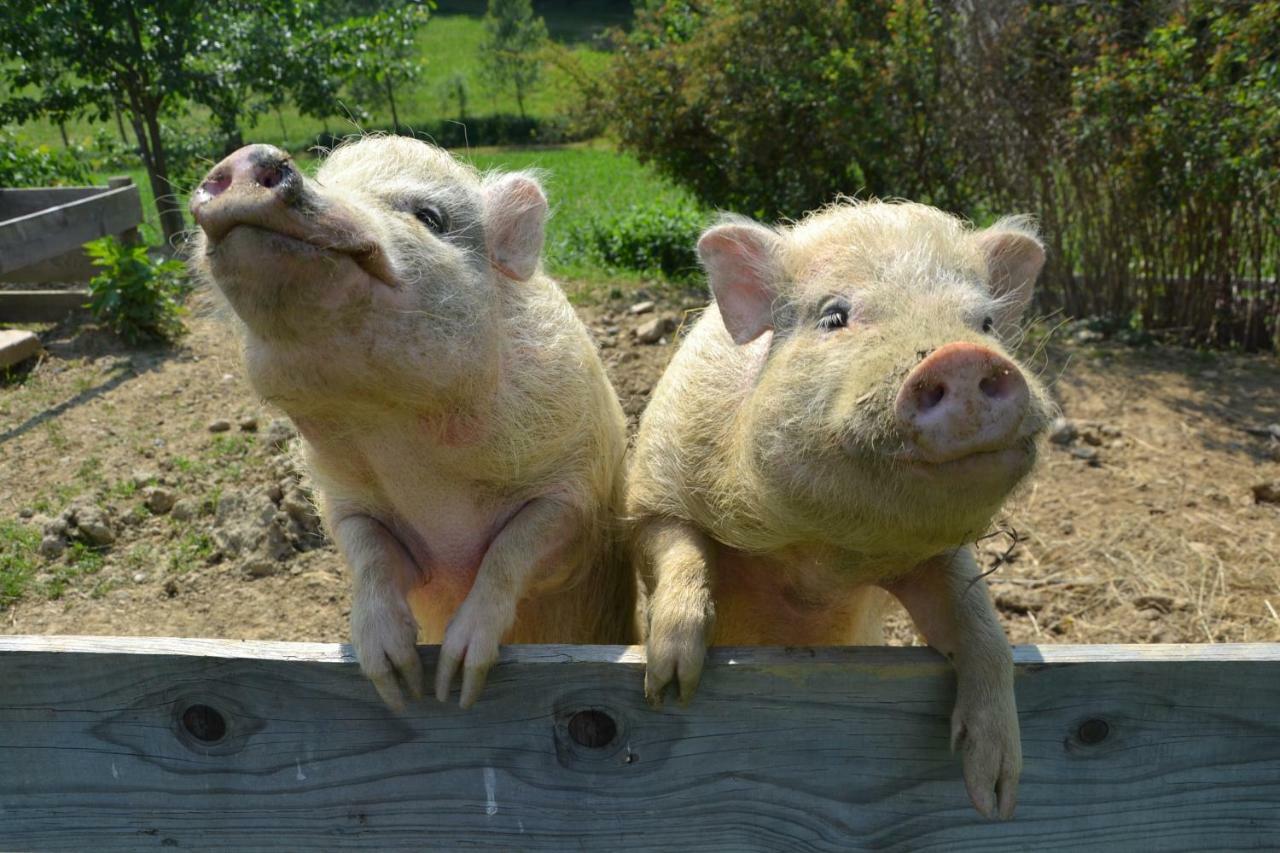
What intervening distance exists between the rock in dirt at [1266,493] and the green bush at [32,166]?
11.6 m

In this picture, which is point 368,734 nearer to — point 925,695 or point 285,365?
point 285,365

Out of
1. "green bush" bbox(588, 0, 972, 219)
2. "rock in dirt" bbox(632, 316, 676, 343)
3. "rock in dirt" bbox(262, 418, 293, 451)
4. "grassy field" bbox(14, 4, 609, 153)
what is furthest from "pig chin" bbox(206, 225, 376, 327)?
"grassy field" bbox(14, 4, 609, 153)

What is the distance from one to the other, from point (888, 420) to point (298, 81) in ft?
36.3

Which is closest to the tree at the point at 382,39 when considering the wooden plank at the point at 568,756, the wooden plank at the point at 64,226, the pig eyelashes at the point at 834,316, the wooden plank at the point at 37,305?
the wooden plank at the point at 64,226

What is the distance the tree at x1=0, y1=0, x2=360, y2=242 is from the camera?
10359mm

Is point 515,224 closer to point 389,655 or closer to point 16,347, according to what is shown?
point 389,655

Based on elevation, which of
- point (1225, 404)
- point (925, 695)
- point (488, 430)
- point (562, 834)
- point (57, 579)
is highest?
point (488, 430)

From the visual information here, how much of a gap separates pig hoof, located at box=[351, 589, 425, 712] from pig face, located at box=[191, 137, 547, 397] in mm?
514

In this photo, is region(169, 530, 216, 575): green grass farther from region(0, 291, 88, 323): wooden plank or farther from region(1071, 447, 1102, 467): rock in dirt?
region(1071, 447, 1102, 467): rock in dirt

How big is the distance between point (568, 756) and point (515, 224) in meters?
1.43

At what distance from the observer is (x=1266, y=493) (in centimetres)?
555

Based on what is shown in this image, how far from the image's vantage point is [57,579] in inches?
184

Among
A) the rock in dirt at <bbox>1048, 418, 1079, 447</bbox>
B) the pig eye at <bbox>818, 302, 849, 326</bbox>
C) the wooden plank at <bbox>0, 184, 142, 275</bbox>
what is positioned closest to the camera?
the pig eye at <bbox>818, 302, 849, 326</bbox>

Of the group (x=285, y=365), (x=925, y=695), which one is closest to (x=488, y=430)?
(x=285, y=365)
